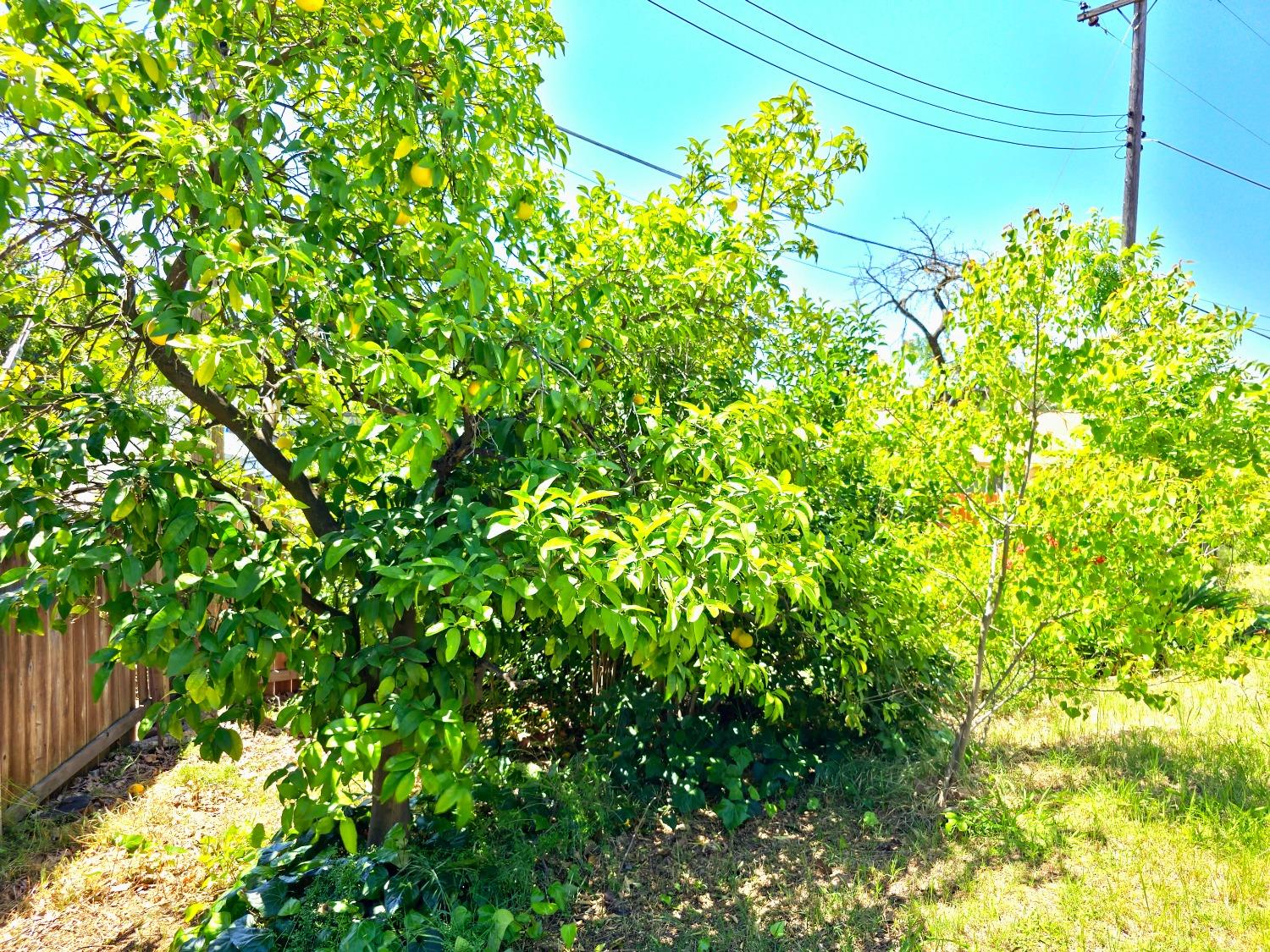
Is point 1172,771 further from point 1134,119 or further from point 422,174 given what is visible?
point 1134,119

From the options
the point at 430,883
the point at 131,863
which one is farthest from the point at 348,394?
the point at 131,863

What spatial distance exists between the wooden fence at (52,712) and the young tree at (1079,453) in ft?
10.7

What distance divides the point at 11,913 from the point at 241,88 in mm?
3324

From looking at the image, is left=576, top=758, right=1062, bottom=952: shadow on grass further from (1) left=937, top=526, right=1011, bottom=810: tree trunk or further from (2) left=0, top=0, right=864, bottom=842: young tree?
(2) left=0, top=0, right=864, bottom=842: young tree

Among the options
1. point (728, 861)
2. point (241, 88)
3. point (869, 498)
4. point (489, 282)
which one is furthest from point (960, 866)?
point (241, 88)

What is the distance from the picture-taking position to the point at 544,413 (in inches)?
90.0

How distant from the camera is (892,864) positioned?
127 inches

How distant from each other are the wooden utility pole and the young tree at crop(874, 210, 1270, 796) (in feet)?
23.4

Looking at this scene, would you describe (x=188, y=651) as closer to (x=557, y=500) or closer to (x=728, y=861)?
(x=557, y=500)

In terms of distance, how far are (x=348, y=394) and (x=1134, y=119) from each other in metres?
10.6

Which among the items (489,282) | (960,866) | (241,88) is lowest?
(960,866)

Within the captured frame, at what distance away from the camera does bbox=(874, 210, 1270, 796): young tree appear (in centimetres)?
289

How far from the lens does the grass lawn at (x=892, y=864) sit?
277cm

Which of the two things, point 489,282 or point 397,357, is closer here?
point 397,357
